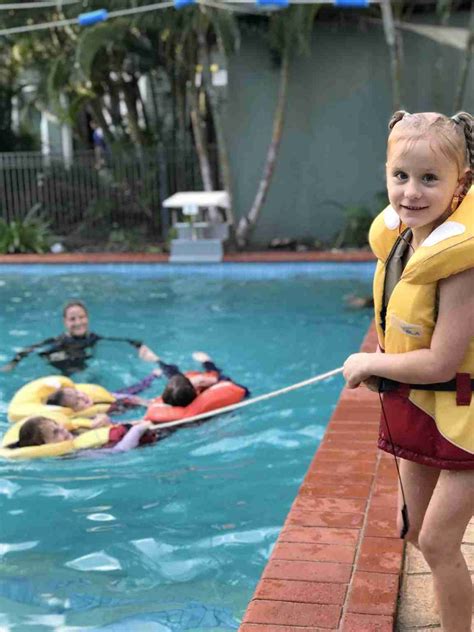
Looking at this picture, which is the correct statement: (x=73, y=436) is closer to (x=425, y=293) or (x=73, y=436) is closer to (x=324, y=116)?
(x=425, y=293)

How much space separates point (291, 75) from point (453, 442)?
39.7ft

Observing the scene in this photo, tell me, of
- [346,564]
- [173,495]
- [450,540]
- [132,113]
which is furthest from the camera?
[132,113]

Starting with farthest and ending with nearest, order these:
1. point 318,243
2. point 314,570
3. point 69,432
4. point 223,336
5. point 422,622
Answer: point 318,243 → point 223,336 → point 69,432 → point 314,570 → point 422,622

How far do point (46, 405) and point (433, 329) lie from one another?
13.0 ft

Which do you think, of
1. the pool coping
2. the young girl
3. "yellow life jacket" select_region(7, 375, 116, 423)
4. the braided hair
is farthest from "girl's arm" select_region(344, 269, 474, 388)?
the pool coping

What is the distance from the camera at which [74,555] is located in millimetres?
3744

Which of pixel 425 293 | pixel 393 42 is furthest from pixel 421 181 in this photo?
pixel 393 42

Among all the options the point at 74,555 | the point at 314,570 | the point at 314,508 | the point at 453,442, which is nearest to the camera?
the point at 453,442

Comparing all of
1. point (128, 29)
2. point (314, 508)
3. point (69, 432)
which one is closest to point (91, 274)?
point (128, 29)

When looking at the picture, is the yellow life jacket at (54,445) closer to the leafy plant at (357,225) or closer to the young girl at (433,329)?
the young girl at (433,329)

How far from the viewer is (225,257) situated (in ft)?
39.2

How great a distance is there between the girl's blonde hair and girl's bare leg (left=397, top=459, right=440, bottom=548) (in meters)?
0.74

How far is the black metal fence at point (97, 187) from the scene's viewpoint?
14.2 meters

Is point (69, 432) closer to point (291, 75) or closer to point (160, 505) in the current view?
point (160, 505)
